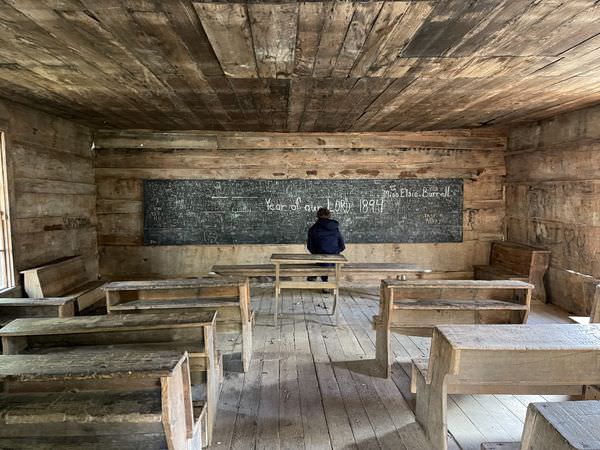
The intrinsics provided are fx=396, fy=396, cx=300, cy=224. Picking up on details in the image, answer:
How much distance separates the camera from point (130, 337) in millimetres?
2436

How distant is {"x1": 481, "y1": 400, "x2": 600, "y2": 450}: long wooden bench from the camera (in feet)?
3.16

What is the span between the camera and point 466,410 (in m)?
2.64

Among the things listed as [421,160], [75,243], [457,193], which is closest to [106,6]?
[75,243]

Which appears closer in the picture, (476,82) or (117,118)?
(476,82)

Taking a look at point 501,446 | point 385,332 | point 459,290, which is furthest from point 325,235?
point 501,446

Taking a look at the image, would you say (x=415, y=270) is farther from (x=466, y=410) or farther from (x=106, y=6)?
(x=106, y=6)

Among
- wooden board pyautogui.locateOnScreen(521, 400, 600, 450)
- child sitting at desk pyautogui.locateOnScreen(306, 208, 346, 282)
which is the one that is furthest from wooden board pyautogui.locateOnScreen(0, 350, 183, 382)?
child sitting at desk pyautogui.locateOnScreen(306, 208, 346, 282)

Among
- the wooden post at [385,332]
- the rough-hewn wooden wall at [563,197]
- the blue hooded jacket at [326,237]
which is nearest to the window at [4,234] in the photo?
the blue hooded jacket at [326,237]

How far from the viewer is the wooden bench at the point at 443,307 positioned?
310 cm

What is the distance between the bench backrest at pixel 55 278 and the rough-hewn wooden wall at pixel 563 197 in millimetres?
6015

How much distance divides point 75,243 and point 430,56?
494 cm

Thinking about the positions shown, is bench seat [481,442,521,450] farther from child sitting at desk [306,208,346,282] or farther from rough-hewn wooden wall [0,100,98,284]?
rough-hewn wooden wall [0,100,98,284]

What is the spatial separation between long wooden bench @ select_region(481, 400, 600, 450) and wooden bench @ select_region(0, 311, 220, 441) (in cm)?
172

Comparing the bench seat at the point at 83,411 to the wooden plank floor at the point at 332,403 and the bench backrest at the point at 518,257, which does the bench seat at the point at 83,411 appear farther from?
the bench backrest at the point at 518,257
